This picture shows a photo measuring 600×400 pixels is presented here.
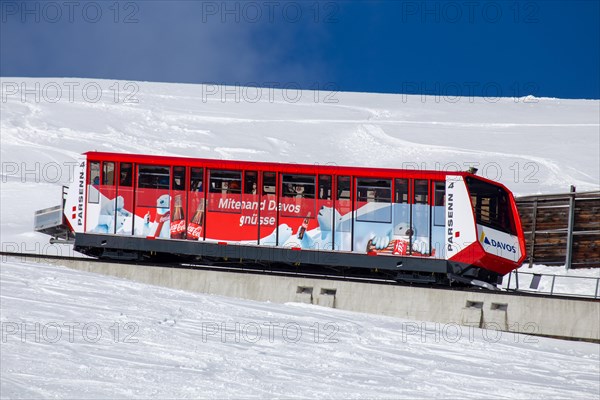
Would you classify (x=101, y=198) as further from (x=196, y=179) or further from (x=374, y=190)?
(x=374, y=190)

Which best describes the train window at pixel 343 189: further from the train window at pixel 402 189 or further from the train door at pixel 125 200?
the train door at pixel 125 200

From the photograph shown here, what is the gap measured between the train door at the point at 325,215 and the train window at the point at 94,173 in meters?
5.64

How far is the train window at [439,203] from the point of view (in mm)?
21094

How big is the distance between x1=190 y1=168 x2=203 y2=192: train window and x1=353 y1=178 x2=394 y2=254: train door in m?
3.89

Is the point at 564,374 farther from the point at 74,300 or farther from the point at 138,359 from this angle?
the point at 74,300

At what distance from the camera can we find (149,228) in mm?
22172

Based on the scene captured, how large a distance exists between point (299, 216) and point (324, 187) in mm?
943

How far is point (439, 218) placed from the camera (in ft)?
69.3

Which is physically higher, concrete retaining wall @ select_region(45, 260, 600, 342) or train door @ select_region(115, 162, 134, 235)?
train door @ select_region(115, 162, 134, 235)

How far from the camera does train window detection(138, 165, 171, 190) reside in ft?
72.0

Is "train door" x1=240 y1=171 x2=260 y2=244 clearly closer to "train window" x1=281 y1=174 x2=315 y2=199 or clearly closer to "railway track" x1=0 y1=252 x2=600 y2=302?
"train window" x1=281 y1=174 x2=315 y2=199

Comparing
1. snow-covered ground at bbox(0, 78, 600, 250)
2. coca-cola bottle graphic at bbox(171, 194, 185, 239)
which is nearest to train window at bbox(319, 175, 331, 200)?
coca-cola bottle graphic at bbox(171, 194, 185, 239)

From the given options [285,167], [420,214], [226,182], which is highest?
[285,167]

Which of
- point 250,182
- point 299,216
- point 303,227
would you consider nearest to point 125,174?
point 250,182
